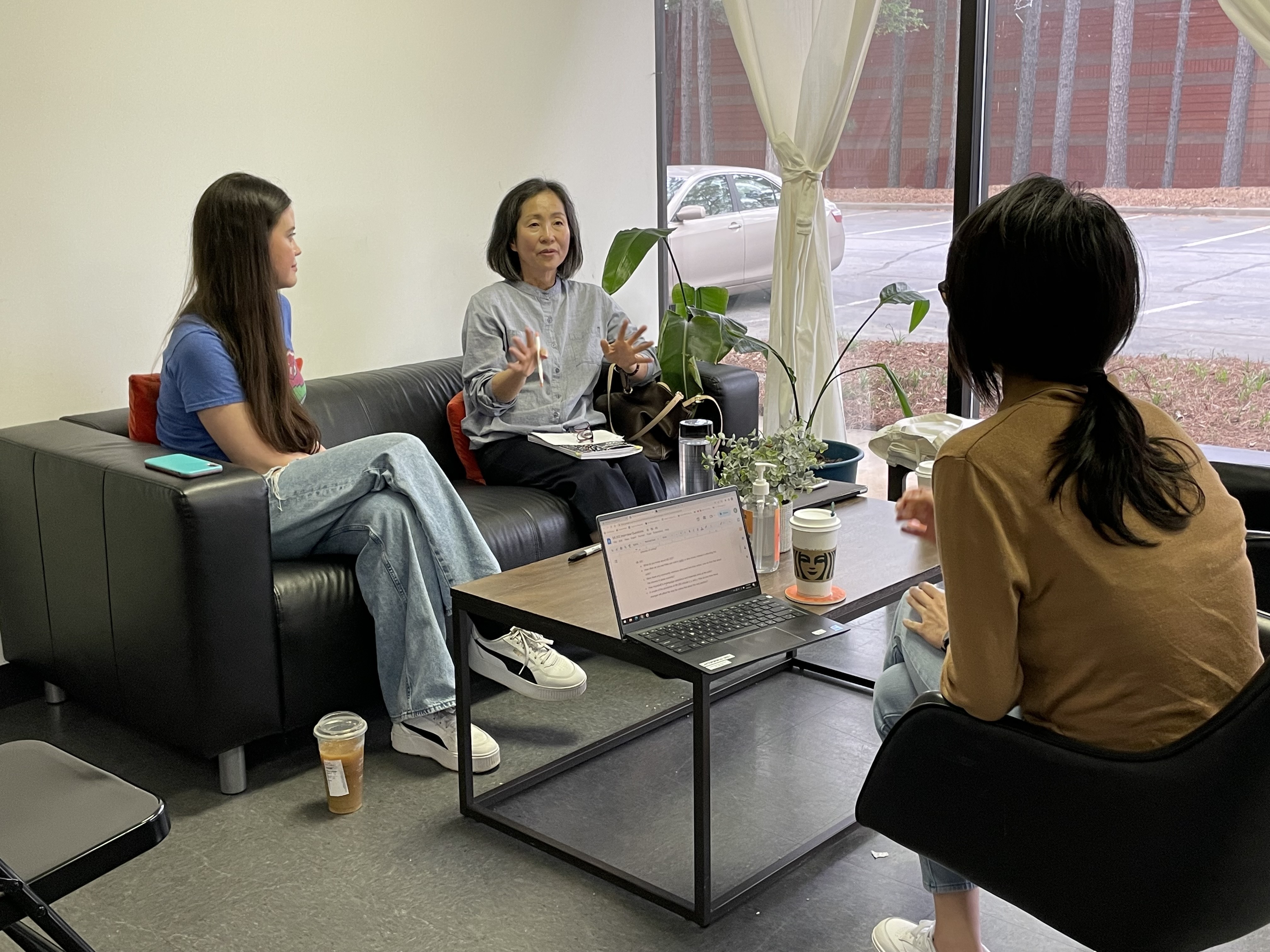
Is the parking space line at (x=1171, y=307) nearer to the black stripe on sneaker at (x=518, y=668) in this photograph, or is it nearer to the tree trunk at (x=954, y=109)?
the tree trunk at (x=954, y=109)

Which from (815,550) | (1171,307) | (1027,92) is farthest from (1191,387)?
(815,550)

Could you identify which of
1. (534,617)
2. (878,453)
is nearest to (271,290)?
(534,617)

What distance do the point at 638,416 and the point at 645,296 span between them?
127 cm

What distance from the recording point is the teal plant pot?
12.3 ft

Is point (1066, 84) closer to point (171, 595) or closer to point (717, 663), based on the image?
point (717, 663)

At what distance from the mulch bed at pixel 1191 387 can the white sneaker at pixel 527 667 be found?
5.90 ft

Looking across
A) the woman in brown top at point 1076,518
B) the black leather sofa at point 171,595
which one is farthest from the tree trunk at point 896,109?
the woman in brown top at point 1076,518

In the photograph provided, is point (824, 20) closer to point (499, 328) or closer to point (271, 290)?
point (499, 328)

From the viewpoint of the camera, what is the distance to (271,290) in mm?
2787

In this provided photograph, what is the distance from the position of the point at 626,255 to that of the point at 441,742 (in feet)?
6.31

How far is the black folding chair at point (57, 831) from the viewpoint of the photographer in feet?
4.39

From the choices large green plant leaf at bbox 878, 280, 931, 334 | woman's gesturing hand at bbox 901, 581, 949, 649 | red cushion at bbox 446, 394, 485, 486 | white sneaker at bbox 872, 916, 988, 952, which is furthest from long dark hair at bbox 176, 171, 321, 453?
large green plant leaf at bbox 878, 280, 931, 334

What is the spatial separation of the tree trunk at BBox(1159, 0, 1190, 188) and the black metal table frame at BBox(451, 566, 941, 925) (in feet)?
5.88

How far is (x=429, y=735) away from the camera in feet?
8.66
